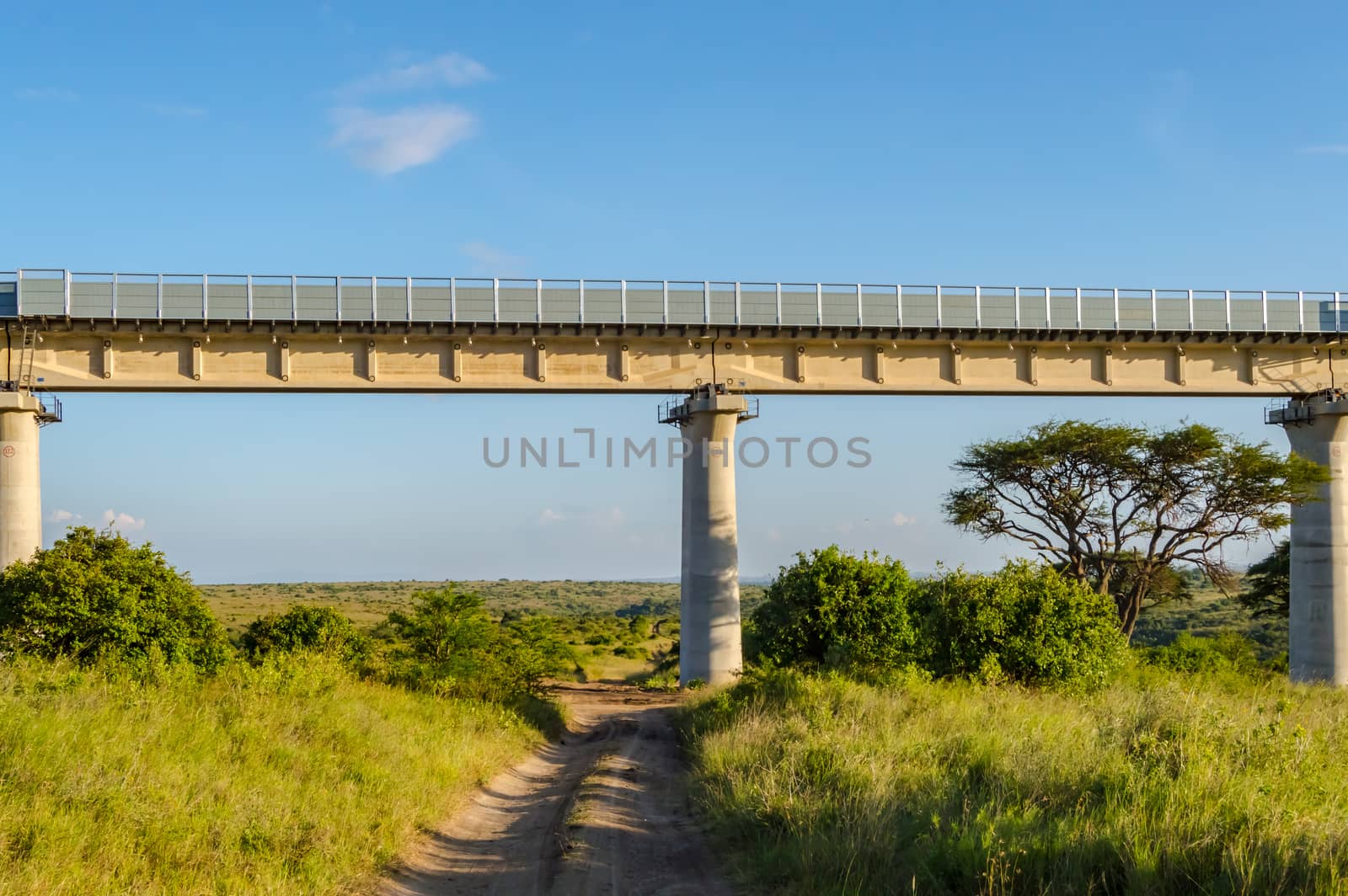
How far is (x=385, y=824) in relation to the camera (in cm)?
1269

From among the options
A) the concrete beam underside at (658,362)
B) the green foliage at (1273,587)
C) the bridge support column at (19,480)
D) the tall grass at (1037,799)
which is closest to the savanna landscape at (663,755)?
the tall grass at (1037,799)

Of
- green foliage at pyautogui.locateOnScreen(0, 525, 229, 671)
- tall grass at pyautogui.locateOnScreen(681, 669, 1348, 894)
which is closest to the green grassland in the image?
green foliage at pyautogui.locateOnScreen(0, 525, 229, 671)

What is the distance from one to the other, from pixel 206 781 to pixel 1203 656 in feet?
110

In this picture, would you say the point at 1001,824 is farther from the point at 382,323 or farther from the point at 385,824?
the point at 382,323

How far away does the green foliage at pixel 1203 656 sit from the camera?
110ft

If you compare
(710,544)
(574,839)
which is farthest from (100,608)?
(710,544)

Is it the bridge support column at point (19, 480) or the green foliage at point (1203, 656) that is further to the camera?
the green foliage at point (1203, 656)

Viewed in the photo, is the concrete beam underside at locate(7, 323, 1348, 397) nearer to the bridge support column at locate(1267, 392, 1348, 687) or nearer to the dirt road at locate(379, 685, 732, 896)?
the bridge support column at locate(1267, 392, 1348, 687)

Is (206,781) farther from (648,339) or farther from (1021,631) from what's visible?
(648,339)

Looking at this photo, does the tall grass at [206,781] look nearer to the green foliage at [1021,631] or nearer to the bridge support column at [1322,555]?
the green foliage at [1021,631]

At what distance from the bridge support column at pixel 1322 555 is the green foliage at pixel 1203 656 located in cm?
194

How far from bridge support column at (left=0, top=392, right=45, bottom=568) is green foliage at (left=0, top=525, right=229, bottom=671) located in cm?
840

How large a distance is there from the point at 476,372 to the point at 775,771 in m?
22.5

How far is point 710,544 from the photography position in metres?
34.2
